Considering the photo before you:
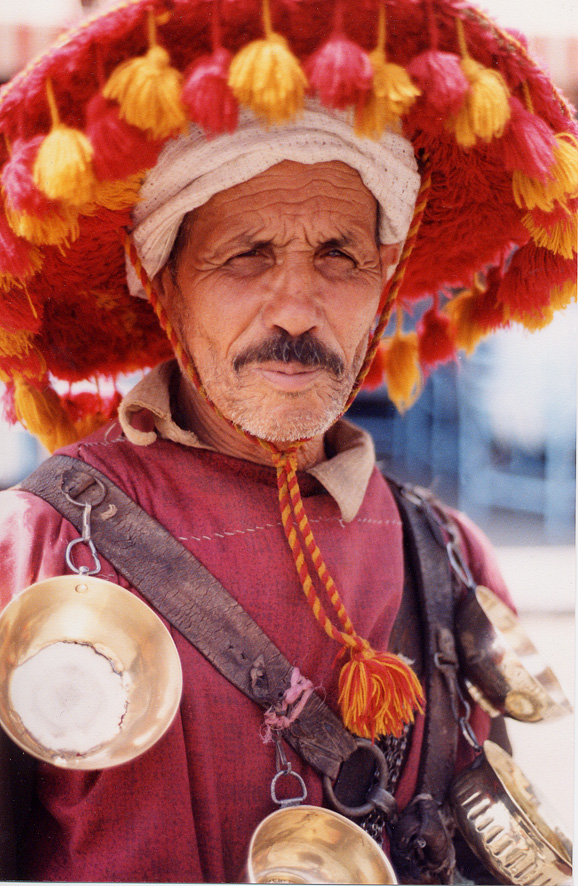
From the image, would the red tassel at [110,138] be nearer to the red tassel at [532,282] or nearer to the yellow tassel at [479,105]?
the yellow tassel at [479,105]

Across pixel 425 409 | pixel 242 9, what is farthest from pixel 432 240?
pixel 425 409

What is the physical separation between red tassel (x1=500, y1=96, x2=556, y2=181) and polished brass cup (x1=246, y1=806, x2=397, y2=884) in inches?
45.1

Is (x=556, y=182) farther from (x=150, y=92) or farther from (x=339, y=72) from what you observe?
(x=150, y=92)

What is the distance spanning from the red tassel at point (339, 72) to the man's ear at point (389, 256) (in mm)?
637

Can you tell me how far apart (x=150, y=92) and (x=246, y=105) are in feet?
0.45

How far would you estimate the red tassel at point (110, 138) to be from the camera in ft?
3.68

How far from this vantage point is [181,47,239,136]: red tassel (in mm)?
1087

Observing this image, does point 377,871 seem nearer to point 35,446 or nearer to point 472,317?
point 472,317

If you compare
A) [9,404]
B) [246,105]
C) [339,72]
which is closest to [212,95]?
[246,105]

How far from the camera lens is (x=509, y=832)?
1.52 m

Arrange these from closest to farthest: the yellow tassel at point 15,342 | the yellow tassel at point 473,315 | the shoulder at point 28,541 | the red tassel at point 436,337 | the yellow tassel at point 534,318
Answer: the shoulder at point 28,541 → the yellow tassel at point 15,342 → the yellow tassel at point 534,318 → the yellow tassel at point 473,315 → the red tassel at point 436,337

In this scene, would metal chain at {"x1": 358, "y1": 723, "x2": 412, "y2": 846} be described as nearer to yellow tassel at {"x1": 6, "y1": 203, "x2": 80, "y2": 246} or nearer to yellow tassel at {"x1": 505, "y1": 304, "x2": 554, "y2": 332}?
yellow tassel at {"x1": 505, "y1": 304, "x2": 554, "y2": 332}

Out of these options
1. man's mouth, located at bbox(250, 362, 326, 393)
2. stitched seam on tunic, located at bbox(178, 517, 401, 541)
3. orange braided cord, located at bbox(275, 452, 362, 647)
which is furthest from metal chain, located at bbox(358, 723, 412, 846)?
man's mouth, located at bbox(250, 362, 326, 393)

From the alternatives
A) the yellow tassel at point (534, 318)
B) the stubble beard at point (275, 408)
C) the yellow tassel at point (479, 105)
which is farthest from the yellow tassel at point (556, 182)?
the stubble beard at point (275, 408)
